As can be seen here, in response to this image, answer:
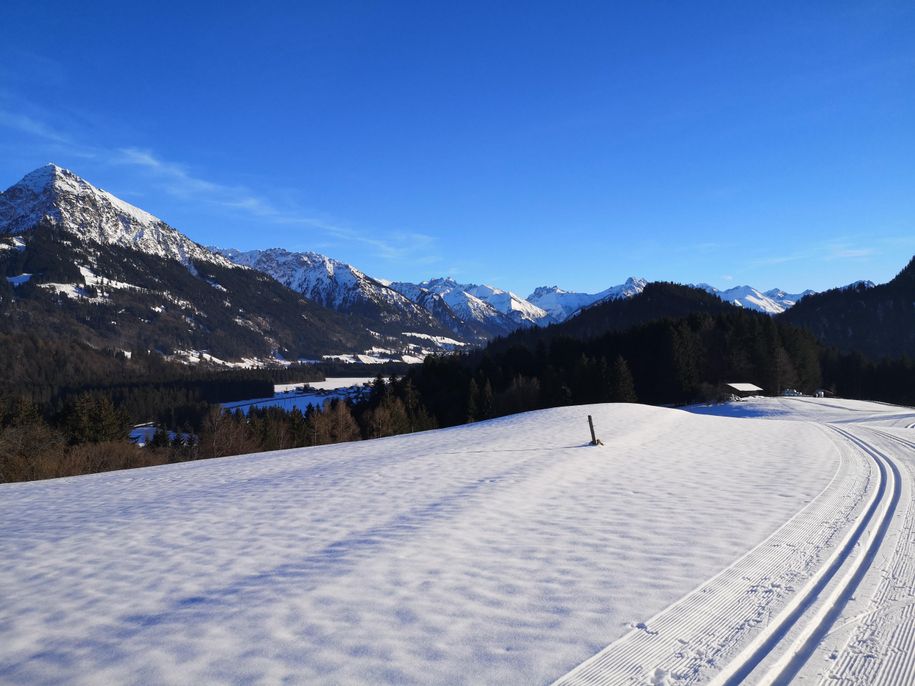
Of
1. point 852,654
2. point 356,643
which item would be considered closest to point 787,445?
point 852,654

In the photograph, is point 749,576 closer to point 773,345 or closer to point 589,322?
point 773,345

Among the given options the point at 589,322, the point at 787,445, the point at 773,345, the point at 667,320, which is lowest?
the point at 787,445

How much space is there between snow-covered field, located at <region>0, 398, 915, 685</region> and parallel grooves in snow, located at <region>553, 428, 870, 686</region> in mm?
28

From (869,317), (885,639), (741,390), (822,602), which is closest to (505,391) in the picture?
(741,390)

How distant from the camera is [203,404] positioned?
120938 millimetres

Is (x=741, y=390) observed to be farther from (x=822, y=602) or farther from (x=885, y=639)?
(x=885, y=639)

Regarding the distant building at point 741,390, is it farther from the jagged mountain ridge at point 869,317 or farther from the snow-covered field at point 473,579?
the jagged mountain ridge at point 869,317

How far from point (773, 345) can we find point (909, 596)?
243 feet

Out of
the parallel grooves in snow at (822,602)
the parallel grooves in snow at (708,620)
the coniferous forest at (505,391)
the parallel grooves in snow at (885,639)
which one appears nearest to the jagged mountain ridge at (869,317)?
the coniferous forest at (505,391)

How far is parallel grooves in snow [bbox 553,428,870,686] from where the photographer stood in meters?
Result: 4.38

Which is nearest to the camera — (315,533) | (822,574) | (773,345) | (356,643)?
(356,643)

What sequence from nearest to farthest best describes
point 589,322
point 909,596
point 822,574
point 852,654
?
point 852,654 → point 909,596 → point 822,574 → point 589,322

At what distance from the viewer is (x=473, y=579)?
6.52m

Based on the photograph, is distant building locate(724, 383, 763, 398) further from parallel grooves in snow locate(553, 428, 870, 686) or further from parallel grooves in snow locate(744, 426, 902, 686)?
parallel grooves in snow locate(553, 428, 870, 686)
